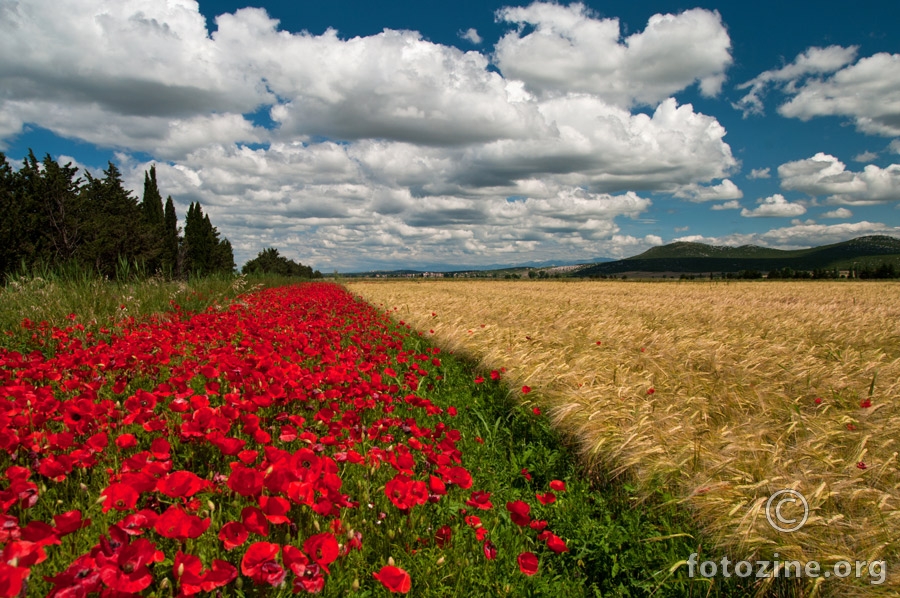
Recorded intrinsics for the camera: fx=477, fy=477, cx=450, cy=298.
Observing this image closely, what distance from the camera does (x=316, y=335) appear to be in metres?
5.94

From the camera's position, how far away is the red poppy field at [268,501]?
1.59 meters

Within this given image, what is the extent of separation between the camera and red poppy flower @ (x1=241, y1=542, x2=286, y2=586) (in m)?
1.56

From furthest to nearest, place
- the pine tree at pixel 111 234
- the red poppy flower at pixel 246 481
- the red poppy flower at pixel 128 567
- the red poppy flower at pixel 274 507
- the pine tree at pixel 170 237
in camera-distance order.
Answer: the pine tree at pixel 170 237, the pine tree at pixel 111 234, the red poppy flower at pixel 246 481, the red poppy flower at pixel 274 507, the red poppy flower at pixel 128 567

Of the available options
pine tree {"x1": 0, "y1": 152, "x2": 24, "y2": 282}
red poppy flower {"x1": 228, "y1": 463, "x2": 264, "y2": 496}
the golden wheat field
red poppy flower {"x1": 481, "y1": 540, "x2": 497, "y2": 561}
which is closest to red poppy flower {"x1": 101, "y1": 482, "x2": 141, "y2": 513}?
red poppy flower {"x1": 228, "y1": 463, "x2": 264, "y2": 496}

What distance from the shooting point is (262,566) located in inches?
62.6

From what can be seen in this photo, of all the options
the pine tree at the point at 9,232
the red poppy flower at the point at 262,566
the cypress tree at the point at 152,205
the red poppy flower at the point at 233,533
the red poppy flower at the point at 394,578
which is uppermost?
the cypress tree at the point at 152,205

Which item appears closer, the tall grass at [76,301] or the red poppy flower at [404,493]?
the red poppy flower at [404,493]

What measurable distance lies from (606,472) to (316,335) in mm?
A: 3802

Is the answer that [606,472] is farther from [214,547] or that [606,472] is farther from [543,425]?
[214,547]

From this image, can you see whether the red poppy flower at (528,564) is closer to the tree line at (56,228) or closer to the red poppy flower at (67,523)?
the red poppy flower at (67,523)

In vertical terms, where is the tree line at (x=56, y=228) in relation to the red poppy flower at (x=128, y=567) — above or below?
above

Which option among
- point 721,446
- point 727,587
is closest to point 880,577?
point 727,587

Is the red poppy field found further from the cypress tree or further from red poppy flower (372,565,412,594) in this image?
the cypress tree

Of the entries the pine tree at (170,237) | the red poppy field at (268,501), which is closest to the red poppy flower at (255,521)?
the red poppy field at (268,501)
